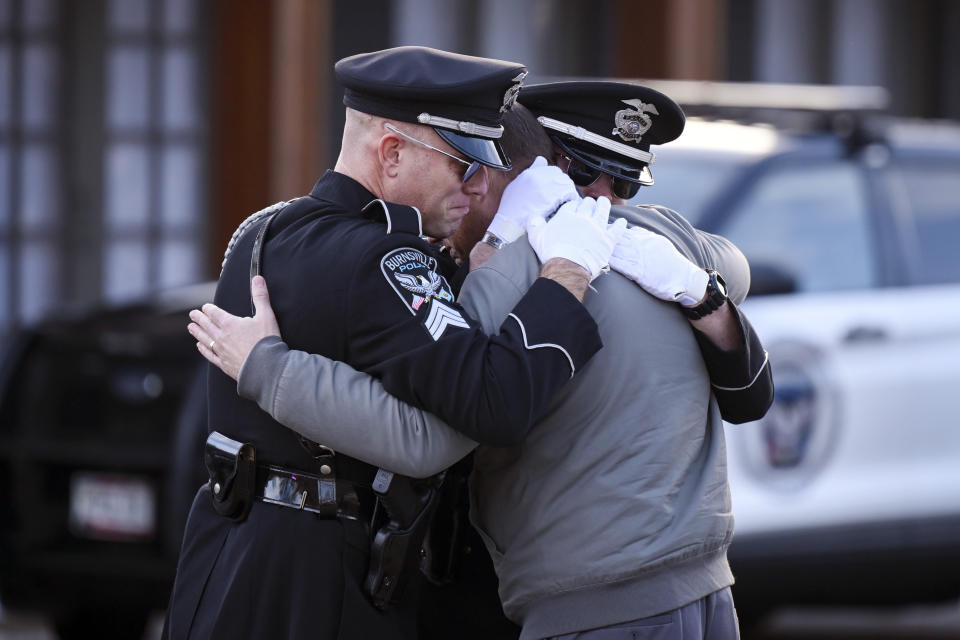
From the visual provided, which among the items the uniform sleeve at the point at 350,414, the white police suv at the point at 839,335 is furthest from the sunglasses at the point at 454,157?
the white police suv at the point at 839,335

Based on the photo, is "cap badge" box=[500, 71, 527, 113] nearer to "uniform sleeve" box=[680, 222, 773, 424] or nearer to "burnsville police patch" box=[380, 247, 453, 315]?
"burnsville police patch" box=[380, 247, 453, 315]

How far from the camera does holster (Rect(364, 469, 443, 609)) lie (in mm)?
2340

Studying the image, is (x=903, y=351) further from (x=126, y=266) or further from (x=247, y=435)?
(x=126, y=266)

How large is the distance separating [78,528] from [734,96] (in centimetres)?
276

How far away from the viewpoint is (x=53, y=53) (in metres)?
8.41

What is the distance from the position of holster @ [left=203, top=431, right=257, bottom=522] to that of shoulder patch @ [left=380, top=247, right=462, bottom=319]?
1.21 ft

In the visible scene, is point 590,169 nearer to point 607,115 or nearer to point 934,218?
point 607,115

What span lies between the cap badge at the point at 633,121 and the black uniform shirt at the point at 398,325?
1.32 ft

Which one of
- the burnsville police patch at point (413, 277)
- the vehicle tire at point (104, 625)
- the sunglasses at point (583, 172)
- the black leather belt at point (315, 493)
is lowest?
the vehicle tire at point (104, 625)

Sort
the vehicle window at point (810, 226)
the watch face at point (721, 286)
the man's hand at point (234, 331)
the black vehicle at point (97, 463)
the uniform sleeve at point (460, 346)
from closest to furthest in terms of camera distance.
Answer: the uniform sleeve at point (460, 346), the man's hand at point (234, 331), the watch face at point (721, 286), the black vehicle at point (97, 463), the vehicle window at point (810, 226)

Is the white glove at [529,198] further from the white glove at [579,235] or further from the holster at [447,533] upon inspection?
the holster at [447,533]

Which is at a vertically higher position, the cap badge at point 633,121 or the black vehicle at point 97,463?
the cap badge at point 633,121

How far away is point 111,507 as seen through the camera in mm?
4656

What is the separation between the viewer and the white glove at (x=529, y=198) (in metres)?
2.43
